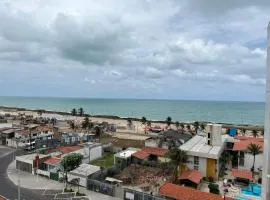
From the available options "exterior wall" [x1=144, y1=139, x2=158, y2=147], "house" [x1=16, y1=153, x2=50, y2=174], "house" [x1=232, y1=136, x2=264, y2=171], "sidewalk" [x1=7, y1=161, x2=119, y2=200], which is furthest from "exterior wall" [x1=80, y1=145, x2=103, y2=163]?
"house" [x1=232, y1=136, x2=264, y2=171]

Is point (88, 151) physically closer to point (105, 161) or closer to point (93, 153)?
point (93, 153)

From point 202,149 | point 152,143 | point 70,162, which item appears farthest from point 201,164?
point 70,162

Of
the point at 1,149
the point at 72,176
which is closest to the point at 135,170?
the point at 72,176

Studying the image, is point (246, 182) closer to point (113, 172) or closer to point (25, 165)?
point (113, 172)

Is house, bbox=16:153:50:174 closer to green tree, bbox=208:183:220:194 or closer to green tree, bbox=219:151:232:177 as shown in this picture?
green tree, bbox=208:183:220:194

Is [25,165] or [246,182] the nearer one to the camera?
[246,182]

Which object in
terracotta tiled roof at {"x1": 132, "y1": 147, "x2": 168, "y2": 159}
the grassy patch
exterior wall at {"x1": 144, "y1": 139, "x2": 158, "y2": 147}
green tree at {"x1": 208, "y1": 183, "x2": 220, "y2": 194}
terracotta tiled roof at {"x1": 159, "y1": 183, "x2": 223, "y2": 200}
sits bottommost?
green tree at {"x1": 208, "y1": 183, "x2": 220, "y2": 194}
